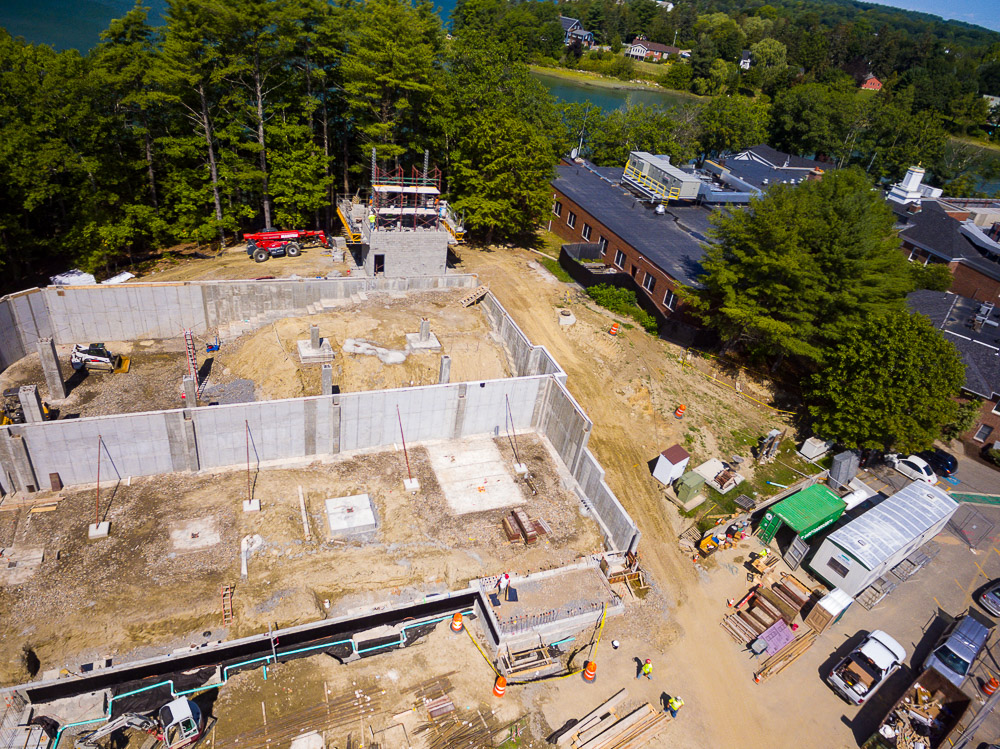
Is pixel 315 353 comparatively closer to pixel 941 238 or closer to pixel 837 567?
pixel 837 567

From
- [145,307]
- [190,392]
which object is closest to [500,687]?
[190,392]

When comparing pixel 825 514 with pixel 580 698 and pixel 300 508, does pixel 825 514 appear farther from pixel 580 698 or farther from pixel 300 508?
pixel 300 508

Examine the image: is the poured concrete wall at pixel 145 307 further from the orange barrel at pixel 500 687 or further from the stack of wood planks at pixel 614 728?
the stack of wood planks at pixel 614 728

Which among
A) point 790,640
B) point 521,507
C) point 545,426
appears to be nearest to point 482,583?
point 521,507

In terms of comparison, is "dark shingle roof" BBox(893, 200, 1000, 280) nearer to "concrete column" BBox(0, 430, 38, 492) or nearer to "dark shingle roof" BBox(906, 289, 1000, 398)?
"dark shingle roof" BBox(906, 289, 1000, 398)

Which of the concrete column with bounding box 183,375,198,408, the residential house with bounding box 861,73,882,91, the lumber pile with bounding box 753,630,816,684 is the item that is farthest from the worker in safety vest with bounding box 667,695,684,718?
the residential house with bounding box 861,73,882,91

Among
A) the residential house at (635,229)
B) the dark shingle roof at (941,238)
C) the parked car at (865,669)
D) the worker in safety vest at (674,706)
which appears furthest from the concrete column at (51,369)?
the dark shingle roof at (941,238)
